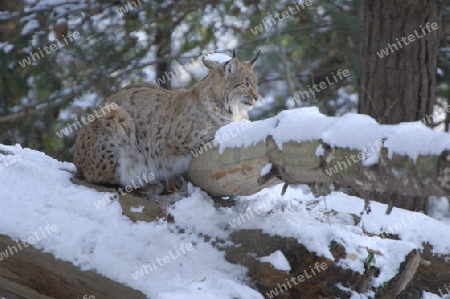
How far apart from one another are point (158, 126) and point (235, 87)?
767mm

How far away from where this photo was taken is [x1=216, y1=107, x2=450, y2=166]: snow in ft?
9.21

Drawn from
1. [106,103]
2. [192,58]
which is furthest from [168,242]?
[192,58]

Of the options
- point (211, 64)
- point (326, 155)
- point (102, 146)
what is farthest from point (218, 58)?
point (326, 155)

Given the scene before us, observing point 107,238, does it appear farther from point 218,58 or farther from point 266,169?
point 218,58

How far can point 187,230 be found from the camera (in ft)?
13.9

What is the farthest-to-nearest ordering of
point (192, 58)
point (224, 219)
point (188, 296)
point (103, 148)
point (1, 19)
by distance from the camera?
point (192, 58), point (1, 19), point (103, 148), point (224, 219), point (188, 296)

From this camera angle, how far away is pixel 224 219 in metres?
4.26

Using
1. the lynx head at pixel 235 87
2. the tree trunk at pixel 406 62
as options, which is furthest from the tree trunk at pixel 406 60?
the lynx head at pixel 235 87

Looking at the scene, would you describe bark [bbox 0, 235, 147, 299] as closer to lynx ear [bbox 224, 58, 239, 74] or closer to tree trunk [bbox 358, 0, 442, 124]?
lynx ear [bbox 224, 58, 239, 74]

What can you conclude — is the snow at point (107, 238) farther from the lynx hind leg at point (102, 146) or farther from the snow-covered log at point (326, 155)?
the snow-covered log at point (326, 155)

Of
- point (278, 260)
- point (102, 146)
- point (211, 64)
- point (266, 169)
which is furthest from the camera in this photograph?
point (211, 64)

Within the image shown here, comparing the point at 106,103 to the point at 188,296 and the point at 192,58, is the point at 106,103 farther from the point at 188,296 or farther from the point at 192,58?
the point at 192,58

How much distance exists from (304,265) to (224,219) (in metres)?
0.70

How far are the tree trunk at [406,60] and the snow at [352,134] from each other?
2.27 meters
